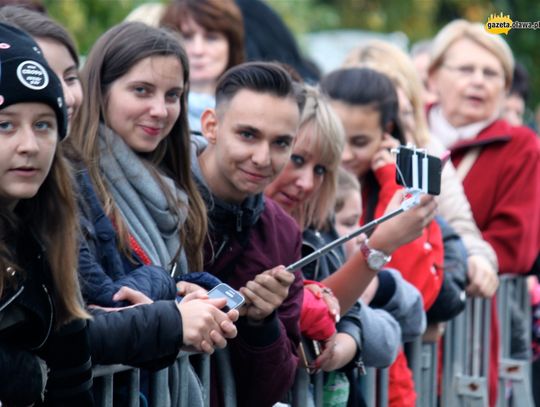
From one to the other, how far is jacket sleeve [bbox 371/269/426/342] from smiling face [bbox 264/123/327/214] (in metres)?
0.51

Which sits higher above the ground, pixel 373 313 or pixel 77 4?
pixel 77 4

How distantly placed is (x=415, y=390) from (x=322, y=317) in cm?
129

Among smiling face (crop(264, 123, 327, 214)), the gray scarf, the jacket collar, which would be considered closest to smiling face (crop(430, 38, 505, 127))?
the jacket collar

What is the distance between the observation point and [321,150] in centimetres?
480

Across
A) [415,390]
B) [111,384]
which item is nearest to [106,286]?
[111,384]

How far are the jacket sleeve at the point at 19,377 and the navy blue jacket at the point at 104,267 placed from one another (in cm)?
46

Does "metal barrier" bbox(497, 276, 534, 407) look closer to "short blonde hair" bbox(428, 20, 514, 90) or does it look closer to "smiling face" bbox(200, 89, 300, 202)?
"short blonde hair" bbox(428, 20, 514, 90)

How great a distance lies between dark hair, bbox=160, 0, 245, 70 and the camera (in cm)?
609

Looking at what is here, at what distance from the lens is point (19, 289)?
3016 millimetres

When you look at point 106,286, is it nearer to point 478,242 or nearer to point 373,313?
point 373,313

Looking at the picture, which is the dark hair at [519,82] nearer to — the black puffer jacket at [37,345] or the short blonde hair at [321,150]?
the short blonde hair at [321,150]

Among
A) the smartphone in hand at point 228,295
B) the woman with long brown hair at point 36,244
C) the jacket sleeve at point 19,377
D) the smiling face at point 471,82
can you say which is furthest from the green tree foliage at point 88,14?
the jacket sleeve at point 19,377

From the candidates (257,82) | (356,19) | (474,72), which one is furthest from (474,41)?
(356,19)

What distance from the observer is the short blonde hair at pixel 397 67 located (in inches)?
246
